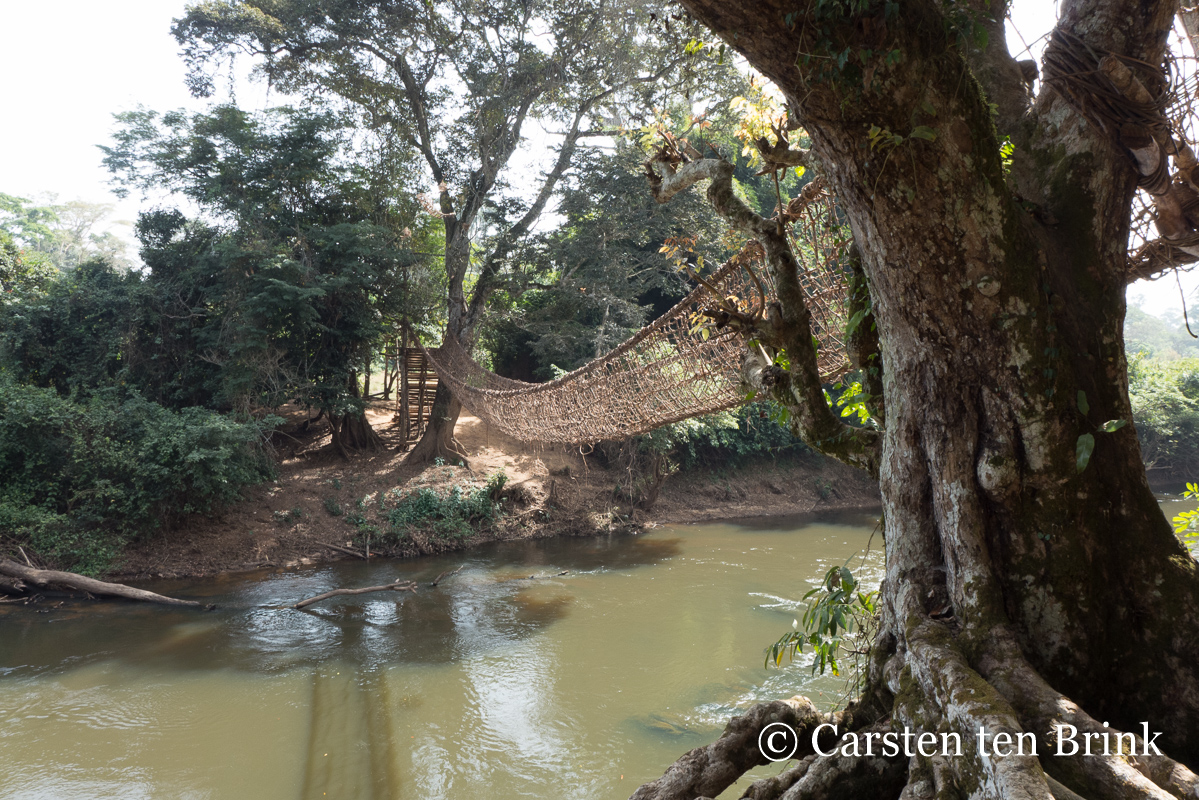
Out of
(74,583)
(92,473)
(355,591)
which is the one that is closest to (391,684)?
(355,591)

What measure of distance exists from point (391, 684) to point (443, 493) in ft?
12.0

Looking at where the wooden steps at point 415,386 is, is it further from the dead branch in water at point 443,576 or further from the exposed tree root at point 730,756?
the exposed tree root at point 730,756

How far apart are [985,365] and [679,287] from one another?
23.8 ft

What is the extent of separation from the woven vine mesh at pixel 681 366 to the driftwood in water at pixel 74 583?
2.92 m

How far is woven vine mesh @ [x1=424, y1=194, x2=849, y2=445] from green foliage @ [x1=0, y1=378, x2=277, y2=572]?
2.70 meters

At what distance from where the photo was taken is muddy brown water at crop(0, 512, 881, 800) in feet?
9.73

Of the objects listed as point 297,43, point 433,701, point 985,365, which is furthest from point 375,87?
point 985,365

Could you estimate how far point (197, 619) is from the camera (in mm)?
4758

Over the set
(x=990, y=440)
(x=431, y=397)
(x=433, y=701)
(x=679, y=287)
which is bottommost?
(x=433, y=701)

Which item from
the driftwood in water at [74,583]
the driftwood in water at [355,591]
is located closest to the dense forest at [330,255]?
the driftwood in water at [74,583]

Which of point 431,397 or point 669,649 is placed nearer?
point 669,649

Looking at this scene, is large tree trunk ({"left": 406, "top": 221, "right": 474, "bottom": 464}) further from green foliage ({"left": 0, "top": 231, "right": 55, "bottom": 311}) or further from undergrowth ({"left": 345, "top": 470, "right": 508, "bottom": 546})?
green foliage ({"left": 0, "top": 231, "right": 55, "bottom": 311})

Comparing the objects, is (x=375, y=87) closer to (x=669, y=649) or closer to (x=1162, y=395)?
(x=669, y=649)

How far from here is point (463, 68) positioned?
7406 mm
